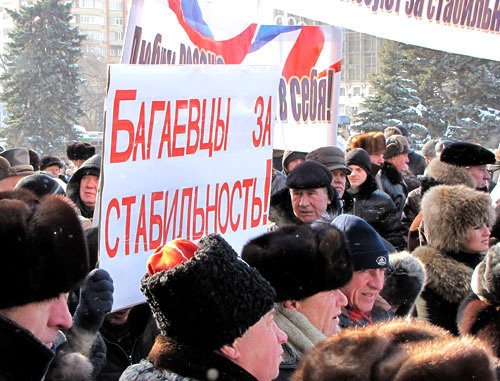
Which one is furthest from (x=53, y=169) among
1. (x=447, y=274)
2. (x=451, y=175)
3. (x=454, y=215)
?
(x=447, y=274)

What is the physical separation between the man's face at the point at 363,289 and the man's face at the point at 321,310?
457 mm

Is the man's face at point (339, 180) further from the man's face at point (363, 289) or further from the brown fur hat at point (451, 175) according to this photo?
the man's face at point (363, 289)

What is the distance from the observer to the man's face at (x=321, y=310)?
2.70 m

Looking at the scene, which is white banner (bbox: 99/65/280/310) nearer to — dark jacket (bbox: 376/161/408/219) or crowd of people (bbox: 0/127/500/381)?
crowd of people (bbox: 0/127/500/381)

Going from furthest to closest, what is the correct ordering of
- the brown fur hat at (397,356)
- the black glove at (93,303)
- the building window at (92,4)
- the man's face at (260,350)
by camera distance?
1. the building window at (92,4)
2. the black glove at (93,303)
3. the man's face at (260,350)
4. the brown fur hat at (397,356)

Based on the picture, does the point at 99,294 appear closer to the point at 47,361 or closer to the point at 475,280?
the point at 47,361

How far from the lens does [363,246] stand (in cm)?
321

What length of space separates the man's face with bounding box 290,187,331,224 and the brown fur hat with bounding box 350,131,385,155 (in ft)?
8.43

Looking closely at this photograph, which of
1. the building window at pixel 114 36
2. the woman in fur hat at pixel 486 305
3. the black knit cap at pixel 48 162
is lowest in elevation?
the building window at pixel 114 36

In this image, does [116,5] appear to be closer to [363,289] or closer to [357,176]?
[357,176]

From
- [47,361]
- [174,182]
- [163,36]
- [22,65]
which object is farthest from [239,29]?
[22,65]

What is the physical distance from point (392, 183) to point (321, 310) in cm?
433

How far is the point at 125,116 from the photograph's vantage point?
3145 millimetres

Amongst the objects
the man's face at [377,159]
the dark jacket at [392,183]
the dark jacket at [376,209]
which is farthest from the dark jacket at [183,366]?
the man's face at [377,159]
